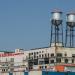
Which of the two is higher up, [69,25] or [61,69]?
[69,25]

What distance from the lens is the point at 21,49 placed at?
5217 inches

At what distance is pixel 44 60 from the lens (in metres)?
105

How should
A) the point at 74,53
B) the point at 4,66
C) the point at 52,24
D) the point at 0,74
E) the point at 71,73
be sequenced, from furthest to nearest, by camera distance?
the point at 4,66, the point at 52,24, the point at 74,53, the point at 0,74, the point at 71,73

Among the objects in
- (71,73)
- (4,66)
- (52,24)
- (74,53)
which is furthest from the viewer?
(4,66)

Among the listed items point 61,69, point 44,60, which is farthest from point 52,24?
point 61,69

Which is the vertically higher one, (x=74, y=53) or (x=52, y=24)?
(x=52, y=24)

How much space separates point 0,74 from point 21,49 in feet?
130

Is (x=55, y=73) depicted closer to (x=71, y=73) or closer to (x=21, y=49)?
(x=71, y=73)

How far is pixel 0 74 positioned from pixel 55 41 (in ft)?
68.7

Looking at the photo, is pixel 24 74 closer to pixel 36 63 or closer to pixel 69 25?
pixel 36 63

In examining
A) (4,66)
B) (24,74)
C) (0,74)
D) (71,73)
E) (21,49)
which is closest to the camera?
(71,73)

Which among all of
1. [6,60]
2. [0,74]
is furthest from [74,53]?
[6,60]

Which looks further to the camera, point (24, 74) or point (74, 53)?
point (74, 53)

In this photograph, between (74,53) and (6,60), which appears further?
(6,60)
